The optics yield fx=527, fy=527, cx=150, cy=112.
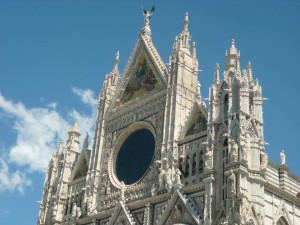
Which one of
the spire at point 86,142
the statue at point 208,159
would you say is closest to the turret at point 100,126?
the spire at point 86,142

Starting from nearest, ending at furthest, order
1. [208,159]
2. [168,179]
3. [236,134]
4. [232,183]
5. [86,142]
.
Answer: [232,183]
[236,134]
[208,159]
[168,179]
[86,142]

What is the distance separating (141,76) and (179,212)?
37.9ft

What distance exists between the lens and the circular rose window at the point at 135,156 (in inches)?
1220

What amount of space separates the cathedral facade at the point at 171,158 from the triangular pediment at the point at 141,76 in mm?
75

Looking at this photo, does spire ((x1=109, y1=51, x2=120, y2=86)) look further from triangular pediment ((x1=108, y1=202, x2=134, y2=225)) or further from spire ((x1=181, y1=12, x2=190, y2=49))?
triangular pediment ((x1=108, y1=202, x2=134, y2=225))

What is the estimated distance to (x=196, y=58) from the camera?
111ft

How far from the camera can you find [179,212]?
1046 inches

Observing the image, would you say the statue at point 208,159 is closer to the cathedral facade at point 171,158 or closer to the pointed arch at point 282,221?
the cathedral facade at point 171,158

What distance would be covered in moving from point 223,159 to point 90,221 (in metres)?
10.3

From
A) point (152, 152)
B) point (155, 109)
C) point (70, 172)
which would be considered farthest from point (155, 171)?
point (70, 172)

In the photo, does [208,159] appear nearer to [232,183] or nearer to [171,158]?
[232,183]

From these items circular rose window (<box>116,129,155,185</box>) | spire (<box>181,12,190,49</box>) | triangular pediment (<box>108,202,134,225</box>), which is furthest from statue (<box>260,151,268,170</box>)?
spire (<box>181,12,190,49</box>)

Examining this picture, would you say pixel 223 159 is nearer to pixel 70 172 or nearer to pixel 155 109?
pixel 155 109

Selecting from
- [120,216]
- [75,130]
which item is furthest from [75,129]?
[120,216]
